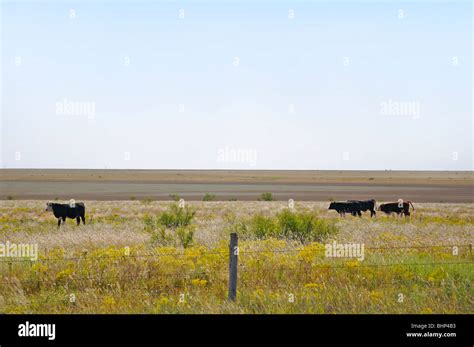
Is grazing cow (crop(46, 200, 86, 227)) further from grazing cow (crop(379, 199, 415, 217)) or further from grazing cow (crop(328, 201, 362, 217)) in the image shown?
grazing cow (crop(379, 199, 415, 217))

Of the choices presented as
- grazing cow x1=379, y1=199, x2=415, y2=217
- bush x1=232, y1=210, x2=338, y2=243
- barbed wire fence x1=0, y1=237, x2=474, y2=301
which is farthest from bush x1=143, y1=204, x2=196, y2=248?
grazing cow x1=379, y1=199, x2=415, y2=217

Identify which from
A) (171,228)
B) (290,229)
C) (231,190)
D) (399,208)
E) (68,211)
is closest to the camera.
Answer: (290,229)

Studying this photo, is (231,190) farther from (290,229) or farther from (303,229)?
(303,229)

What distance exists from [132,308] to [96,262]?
2832 millimetres

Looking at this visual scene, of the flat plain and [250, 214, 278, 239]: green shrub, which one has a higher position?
[250, 214, 278, 239]: green shrub

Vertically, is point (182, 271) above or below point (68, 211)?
below

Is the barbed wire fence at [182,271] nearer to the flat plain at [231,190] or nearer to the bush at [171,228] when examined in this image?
the bush at [171,228]

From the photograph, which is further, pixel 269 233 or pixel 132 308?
pixel 269 233

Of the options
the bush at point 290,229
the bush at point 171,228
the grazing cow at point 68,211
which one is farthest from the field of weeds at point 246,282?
the grazing cow at point 68,211

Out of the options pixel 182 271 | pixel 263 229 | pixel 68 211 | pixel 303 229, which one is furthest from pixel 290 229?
pixel 68 211
